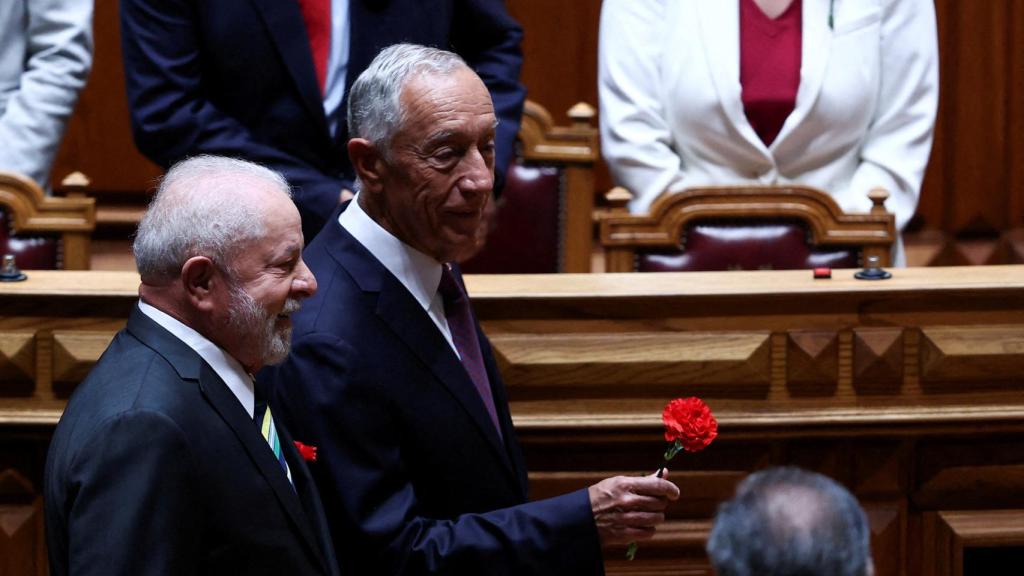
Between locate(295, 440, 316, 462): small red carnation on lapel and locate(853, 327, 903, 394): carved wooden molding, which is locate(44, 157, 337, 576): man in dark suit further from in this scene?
locate(853, 327, 903, 394): carved wooden molding

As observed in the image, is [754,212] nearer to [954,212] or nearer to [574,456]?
[574,456]

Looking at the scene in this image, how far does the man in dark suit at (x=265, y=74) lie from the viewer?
234 cm

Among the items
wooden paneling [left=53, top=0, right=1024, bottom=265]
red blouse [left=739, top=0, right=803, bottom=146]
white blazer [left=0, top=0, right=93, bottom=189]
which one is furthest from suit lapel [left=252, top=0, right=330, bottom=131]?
wooden paneling [left=53, top=0, right=1024, bottom=265]

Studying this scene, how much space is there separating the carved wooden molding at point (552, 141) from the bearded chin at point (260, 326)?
1.46 m

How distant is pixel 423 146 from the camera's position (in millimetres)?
1574

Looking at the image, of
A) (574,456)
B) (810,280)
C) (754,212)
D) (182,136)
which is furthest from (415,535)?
(754,212)

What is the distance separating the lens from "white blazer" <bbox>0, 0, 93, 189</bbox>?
280 cm

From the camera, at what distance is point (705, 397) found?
2.03 m

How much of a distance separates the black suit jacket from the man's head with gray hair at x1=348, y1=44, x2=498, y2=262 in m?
0.31

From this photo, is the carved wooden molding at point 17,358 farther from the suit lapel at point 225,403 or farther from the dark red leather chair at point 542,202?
the dark red leather chair at point 542,202

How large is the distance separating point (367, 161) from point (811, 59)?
1.49 meters

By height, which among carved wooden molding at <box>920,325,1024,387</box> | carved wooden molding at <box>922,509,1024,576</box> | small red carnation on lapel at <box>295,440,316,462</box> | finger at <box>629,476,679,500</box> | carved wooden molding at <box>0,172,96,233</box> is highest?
carved wooden molding at <box>0,172,96,233</box>

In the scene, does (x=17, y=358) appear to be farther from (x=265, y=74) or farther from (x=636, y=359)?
(x=636, y=359)

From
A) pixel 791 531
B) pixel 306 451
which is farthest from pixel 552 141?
pixel 791 531
